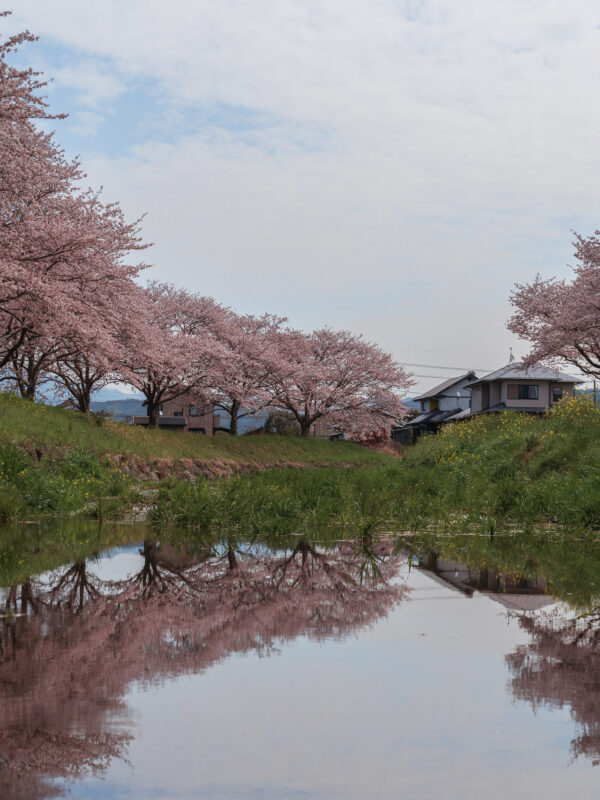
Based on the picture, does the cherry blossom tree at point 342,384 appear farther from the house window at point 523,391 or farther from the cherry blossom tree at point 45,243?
the cherry blossom tree at point 45,243

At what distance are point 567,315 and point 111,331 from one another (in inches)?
751

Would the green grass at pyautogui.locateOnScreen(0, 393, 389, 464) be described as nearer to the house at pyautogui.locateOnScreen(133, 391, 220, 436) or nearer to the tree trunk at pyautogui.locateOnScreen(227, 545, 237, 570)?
the tree trunk at pyautogui.locateOnScreen(227, 545, 237, 570)

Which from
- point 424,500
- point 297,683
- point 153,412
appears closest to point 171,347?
point 153,412

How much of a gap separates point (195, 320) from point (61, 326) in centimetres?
2843

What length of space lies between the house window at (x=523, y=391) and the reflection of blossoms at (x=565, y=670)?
202 feet

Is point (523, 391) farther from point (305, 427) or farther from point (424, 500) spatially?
point (424, 500)

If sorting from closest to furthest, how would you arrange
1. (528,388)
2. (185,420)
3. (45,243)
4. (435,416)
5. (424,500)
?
(424,500) → (45,243) → (528,388) → (435,416) → (185,420)

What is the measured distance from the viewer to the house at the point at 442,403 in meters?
81.9

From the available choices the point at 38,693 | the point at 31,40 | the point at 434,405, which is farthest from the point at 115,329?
the point at 434,405

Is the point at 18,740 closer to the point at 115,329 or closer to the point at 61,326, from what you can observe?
the point at 61,326

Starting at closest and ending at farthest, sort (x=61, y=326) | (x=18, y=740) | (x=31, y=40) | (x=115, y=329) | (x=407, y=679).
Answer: (x=18, y=740) < (x=407, y=679) < (x=31, y=40) < (x=61, y=326) < (x=115, y=329)

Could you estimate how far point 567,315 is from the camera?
30.1 metres

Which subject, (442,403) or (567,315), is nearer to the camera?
(567,315)

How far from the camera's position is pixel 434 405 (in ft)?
282
